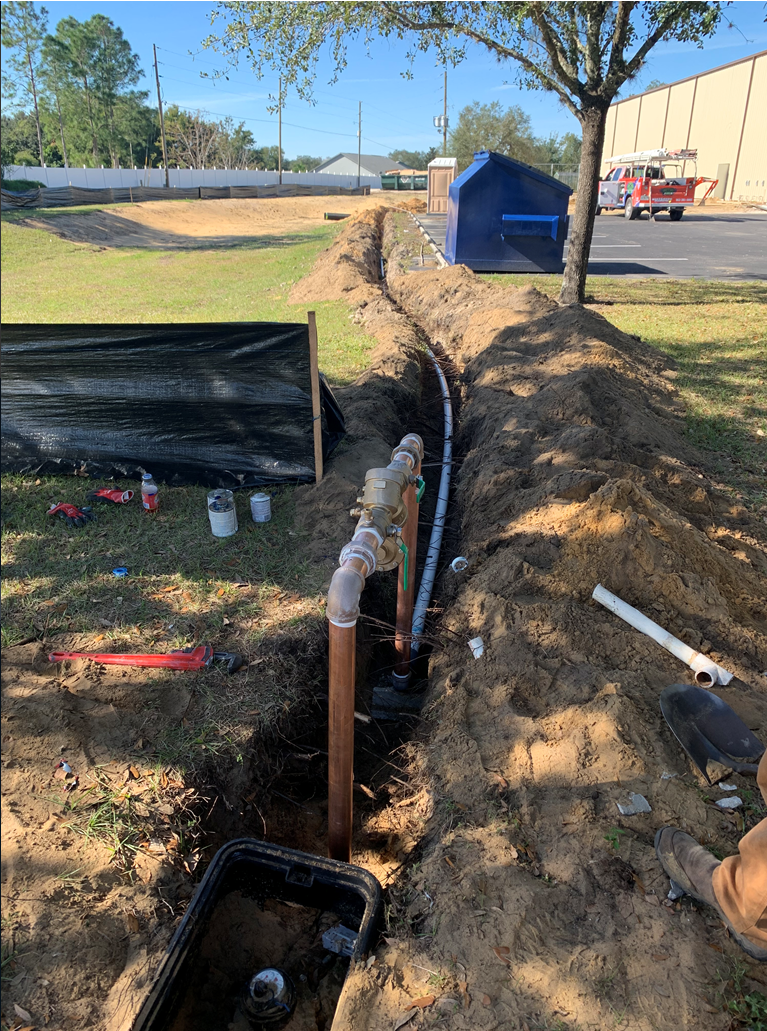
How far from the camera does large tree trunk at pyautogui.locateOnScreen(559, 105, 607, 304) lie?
10.2 meters

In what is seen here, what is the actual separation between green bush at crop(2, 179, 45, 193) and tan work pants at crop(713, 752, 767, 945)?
129 ft

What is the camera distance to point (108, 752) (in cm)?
294

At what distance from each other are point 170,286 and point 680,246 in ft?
50.2

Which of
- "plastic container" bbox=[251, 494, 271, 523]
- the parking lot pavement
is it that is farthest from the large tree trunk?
"plastic container" bbox=[251, 494, 271, 523]

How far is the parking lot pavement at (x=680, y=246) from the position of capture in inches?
611

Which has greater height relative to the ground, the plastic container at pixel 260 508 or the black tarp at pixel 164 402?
the black tarp at pixel 164 402

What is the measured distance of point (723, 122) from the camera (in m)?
39.0

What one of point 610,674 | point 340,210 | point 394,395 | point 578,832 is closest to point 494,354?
point 394,395

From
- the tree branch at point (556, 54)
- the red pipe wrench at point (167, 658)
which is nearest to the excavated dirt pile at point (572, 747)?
the red pipe wrench at point (167, 658)

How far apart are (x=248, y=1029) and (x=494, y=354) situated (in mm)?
6627

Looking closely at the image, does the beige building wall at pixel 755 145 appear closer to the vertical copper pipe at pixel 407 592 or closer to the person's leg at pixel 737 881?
the vertical copper pipe at pixel 407 592

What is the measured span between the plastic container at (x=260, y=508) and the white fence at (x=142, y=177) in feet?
137

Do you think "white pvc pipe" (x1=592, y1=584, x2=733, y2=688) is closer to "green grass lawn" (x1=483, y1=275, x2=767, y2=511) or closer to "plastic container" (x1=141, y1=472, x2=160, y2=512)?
"green grass lawn" (x1=483, y1=275, x2=767, y2=511)

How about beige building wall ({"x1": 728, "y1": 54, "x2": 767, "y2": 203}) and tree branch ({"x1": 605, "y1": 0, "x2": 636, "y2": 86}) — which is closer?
tree branch ({"x1": 605, "y1": 0, "x2": 636, "y2": 86})
